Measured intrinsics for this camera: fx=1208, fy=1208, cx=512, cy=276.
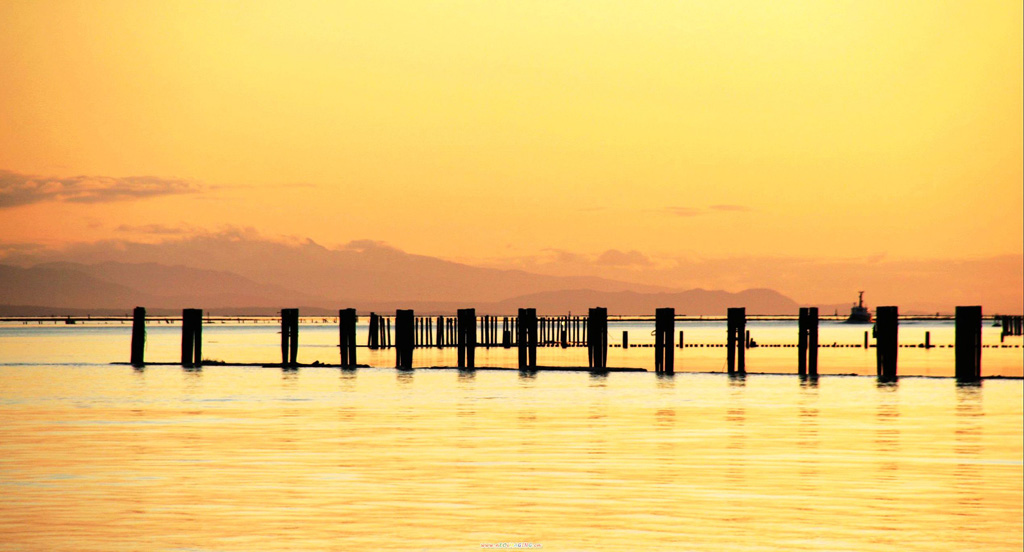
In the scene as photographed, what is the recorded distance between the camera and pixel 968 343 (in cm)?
3372

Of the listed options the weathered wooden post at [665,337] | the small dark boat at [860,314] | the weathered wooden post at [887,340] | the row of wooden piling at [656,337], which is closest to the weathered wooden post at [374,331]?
the row of wooden piling at [656,337]

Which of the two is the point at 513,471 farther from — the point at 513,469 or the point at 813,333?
the point at 813,333

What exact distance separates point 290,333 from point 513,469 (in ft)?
94.1

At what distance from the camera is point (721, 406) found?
27.8 metres

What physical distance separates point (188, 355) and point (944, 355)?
3852 centimetres

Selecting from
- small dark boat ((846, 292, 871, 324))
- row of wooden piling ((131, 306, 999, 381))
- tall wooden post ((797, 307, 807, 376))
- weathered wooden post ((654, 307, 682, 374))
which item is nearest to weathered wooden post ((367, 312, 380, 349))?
row of wooden piling ((131, 306, 999, 381))

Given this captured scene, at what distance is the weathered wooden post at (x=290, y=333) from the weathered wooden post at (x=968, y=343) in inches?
847

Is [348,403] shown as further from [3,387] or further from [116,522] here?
[116,522]

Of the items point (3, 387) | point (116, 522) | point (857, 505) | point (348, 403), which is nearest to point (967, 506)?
point (857, 505)

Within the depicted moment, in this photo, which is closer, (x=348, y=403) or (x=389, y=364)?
(x=348, y=403)

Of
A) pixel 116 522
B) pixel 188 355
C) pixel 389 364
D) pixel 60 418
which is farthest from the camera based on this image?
pixel 389 364

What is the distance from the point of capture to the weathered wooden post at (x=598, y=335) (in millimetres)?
39000

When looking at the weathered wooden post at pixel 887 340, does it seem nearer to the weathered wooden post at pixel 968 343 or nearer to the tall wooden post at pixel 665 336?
the weathered wooden post at pixel 968 343

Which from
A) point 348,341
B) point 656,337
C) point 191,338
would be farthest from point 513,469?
point 191,338
